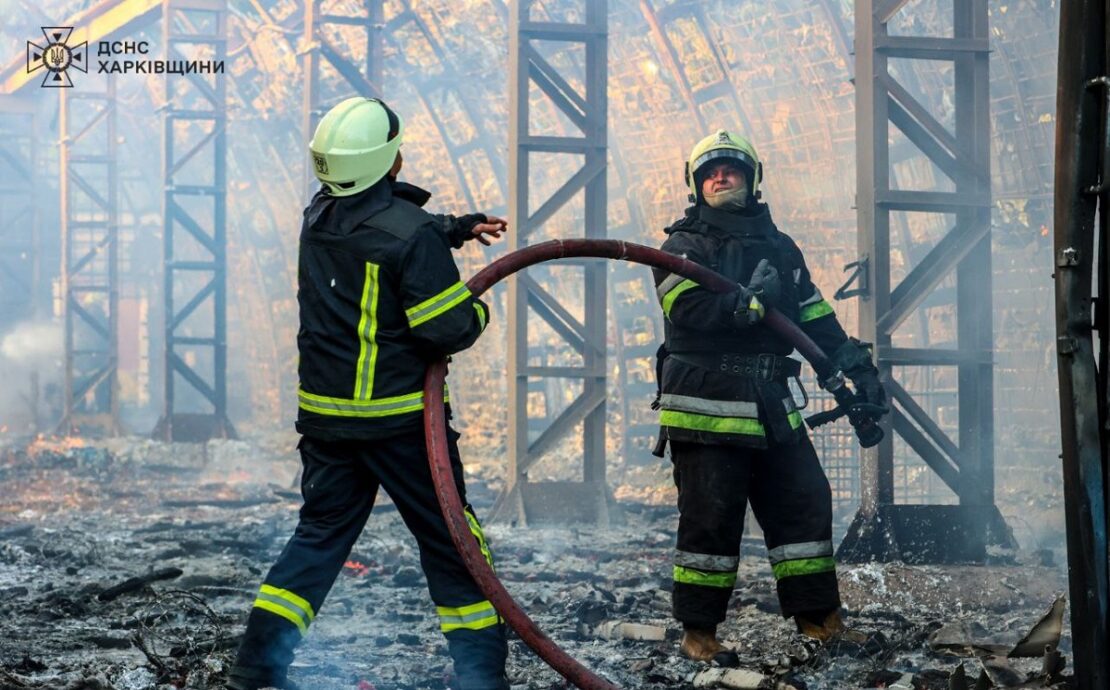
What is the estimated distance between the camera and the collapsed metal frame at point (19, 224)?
28.7 metres

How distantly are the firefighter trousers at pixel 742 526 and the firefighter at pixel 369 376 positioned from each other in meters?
1.28

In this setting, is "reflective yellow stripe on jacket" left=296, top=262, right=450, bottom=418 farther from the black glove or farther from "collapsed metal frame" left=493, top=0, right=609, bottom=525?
"collapsed metal frame" left=493, top=0, right=609, bottom=525

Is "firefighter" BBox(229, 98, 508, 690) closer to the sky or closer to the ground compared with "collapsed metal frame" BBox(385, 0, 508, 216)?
closer to the ground

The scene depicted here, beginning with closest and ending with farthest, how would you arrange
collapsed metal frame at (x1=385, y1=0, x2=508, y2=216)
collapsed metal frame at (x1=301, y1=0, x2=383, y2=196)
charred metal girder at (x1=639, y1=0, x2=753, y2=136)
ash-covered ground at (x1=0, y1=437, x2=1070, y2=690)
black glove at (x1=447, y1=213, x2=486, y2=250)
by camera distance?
1. black glove at (x1=447, y1=213, x2=486, y2=250)
2. ash-covered ground at (x1=0, y1=437, x2=1070, y2=690)
3. charred metal girder at (x1=639, y1=0, x2=753, y2=136)
4. collapsed metal frame at (x1=301, y1=0, x2=383, y2=196)
5. collapsed metal frame at (x1=385, y1=0, x2=508, y2=216)

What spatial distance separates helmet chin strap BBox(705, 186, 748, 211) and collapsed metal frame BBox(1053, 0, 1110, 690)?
206 centimetres

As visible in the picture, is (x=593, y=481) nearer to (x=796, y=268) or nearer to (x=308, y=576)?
(x=796, y=268)

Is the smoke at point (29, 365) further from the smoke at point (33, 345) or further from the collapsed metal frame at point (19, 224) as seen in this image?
the collapsed metal frame at point (19, 224)

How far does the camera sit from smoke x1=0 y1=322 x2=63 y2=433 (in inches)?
1134

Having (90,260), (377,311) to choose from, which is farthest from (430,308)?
(90,260)

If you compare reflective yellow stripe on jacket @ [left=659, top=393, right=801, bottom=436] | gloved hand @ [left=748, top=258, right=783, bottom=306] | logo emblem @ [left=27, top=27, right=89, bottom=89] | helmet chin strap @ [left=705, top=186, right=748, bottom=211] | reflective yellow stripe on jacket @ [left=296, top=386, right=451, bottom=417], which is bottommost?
reflective yellow stripe on jacket @ [left=659, top=393, right=801, bottom=436]

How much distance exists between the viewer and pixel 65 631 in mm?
5906

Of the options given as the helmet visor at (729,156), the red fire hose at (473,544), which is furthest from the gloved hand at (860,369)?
the red fire hose at (473,544)

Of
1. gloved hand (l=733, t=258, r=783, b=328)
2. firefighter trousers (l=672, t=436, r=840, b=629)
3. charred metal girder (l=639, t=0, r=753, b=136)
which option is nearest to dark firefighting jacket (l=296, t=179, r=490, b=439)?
gloved hand (l=733, t=258, r=783, b=328)

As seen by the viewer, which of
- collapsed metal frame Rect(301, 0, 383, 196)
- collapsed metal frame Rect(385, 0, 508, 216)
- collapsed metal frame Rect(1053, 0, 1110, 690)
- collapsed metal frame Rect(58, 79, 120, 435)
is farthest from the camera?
collapsed metal frame Rect(58, 79, 120, 435)
